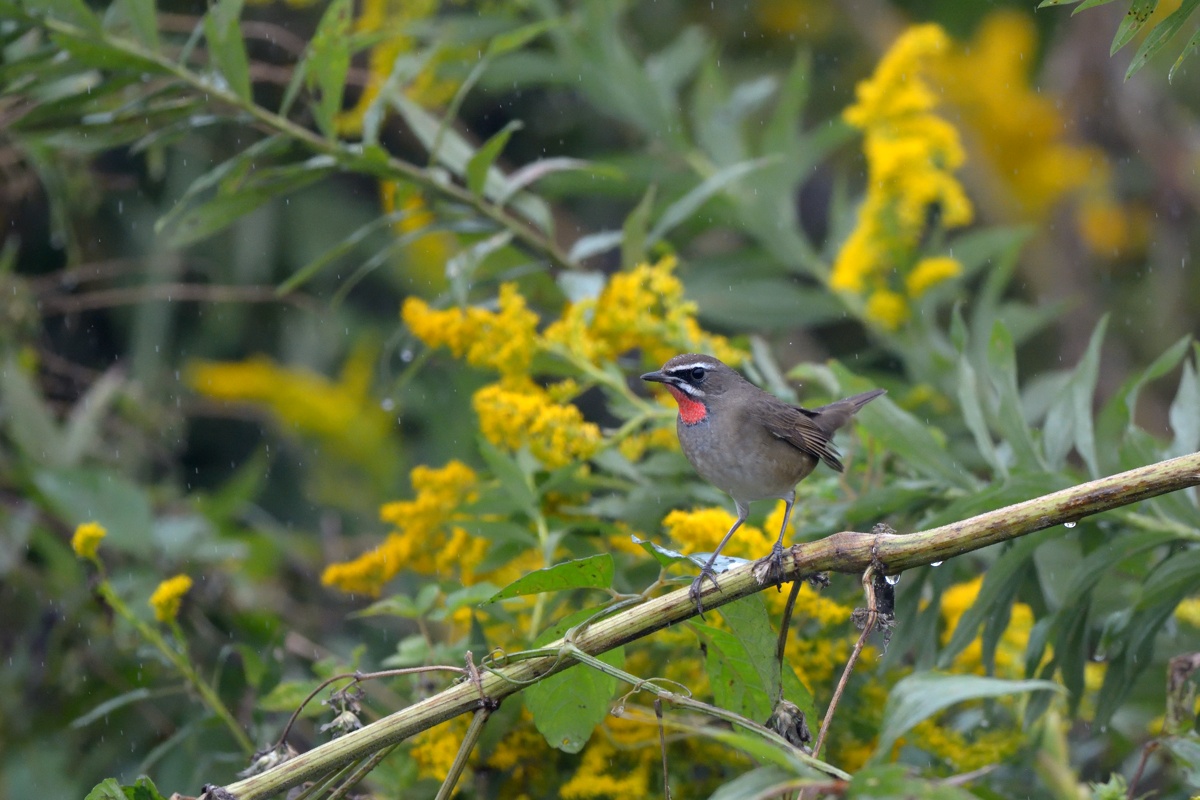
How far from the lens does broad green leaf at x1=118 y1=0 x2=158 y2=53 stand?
10.3 ft

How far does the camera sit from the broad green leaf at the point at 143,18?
3.14 m

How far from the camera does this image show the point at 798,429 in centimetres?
292

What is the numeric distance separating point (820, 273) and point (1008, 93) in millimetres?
3466

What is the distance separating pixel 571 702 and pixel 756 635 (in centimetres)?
35

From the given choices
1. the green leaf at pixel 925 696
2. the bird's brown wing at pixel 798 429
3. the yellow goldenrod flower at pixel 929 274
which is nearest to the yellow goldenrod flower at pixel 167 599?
the bird's brown wing at pixel 798 429

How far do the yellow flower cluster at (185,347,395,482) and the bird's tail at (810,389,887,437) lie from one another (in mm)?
2978

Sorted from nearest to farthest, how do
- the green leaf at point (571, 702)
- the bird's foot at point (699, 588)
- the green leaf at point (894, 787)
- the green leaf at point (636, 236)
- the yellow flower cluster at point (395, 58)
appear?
the green leaf at point (894, 787)
the bird's foot at point (699, 588)
the green leaf at point (571, 702)
the green leaf at point (636, 236)
the yellow flower cluster at point (395, 58)

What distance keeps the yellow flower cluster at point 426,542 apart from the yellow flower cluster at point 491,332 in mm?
294

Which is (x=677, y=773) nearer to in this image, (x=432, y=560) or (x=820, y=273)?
(x=432, y=560)

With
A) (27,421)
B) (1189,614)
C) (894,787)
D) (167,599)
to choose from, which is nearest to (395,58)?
(27,421)

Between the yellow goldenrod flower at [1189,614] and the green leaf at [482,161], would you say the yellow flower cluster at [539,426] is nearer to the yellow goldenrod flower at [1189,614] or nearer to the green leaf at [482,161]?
the green leaf at [482,161]

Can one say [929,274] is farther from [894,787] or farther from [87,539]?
[894,787]

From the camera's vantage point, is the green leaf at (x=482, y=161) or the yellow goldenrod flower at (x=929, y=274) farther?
the yellow goldenrod flower at (x=929, y=274)

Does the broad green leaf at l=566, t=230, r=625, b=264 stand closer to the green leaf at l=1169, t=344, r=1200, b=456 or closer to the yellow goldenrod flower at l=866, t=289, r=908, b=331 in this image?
the yellow goldenrod flower at l=866, t=289, r=908, b=331
